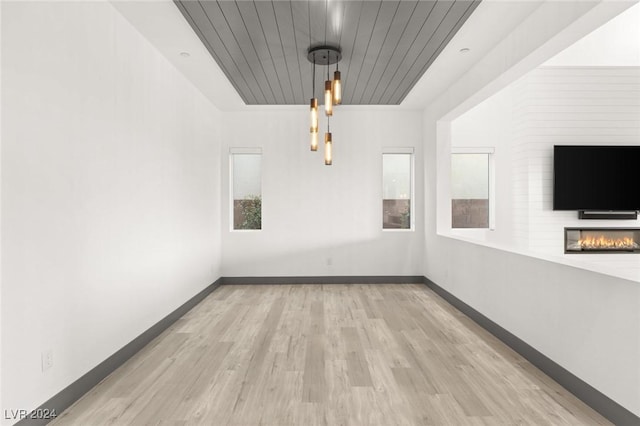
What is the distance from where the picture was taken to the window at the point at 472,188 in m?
6.59

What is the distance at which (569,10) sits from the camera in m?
2.59

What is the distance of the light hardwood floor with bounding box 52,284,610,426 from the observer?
226 centimetres

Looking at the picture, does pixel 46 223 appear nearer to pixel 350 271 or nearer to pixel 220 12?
pixel 220 12

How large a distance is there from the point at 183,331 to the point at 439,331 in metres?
2.71

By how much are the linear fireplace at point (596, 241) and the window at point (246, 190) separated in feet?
15.7

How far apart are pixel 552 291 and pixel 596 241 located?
3367 mm

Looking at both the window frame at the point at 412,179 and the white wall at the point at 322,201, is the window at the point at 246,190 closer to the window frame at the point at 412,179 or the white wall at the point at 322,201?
the white wall at the point at 322,201

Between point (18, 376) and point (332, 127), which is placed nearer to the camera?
point (18, 376)

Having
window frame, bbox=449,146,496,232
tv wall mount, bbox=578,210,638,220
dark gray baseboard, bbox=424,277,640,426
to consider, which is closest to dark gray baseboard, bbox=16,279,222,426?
dark gray baseboard, bbox=424,277,640,426

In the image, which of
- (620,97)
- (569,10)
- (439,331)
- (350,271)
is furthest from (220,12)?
(620,97)

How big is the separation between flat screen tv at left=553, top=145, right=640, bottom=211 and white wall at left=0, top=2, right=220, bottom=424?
17.2 feet

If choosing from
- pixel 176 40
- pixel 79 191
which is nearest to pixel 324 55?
pixel 176 40

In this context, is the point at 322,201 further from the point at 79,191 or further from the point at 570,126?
the point at 79,191

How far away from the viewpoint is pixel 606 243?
5297 millimetres
